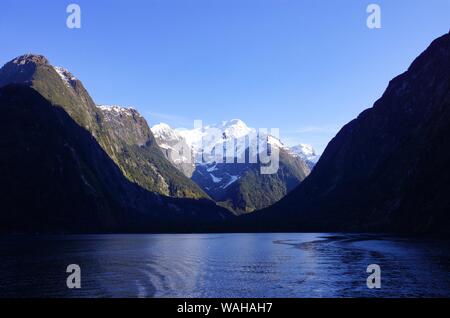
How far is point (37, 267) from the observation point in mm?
94750

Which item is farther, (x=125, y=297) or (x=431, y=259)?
(x=431, y=259)

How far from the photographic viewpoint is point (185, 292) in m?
→ 65.2

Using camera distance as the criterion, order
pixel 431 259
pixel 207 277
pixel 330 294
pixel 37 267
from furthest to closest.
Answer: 1. pixel 431 259
2. pixel 37 267
3. pixel 207 277
4. pixel 330 294
